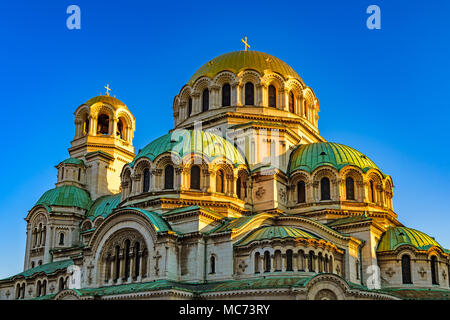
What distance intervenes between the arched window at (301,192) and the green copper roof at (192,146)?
4.20 m

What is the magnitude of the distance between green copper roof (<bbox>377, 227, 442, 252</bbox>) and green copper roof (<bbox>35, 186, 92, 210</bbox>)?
951 inches

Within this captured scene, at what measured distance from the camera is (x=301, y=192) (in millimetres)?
39781

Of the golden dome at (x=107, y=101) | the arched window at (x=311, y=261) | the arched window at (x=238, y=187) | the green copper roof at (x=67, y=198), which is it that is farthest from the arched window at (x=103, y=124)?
the arched window at (x=311, y=261)

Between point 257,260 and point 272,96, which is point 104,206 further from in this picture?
point 257,260

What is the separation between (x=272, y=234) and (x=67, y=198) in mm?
21948

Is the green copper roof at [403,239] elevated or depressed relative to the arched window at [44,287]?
elevated

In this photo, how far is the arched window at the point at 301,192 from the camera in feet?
130

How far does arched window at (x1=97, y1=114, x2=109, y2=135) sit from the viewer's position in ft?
177

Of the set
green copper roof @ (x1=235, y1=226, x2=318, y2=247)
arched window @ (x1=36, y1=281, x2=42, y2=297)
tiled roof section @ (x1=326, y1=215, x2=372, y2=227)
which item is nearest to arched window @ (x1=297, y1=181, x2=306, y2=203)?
tiled roof section @ (x1=326, y1=215, x2=372, y2=227)

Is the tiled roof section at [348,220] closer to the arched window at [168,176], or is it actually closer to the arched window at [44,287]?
the arched window at [168,176]

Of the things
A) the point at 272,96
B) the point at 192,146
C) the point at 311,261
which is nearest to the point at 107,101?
the point at 272,96

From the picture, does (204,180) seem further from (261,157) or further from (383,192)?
(383,192)

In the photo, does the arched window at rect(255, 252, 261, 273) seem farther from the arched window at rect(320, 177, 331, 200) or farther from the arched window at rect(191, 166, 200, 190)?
the arched window at rect(320, 177, 331, 200)
